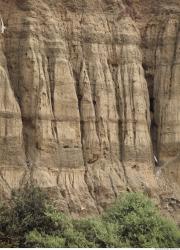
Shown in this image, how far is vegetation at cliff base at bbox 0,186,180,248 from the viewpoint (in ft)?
127

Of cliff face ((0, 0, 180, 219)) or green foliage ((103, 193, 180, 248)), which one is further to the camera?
cliff face ((0, 0, 180, 219))

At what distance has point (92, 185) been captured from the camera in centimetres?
4697

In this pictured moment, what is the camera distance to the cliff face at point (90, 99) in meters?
45.9

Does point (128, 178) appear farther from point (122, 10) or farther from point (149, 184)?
point (122, 10)

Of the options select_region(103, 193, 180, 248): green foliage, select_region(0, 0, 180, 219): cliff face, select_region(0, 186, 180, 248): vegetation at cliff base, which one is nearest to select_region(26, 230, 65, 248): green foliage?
select_region(0, 186, 180, 248): vegetation at cliff base

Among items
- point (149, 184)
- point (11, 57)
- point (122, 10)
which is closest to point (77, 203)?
point (149, 184)

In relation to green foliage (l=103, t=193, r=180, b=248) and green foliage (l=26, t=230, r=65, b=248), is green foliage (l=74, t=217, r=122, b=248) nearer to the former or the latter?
green foliage (l=103, t=193, r=180, b=248)

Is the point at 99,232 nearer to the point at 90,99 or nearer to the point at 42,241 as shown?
the point at 42,241

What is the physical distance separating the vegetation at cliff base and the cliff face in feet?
11.7

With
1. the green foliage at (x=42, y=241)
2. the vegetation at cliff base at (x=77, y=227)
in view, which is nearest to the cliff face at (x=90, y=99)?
the vegetation at cliff base at (x=77, y=227)

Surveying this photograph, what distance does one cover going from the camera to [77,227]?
4138cm

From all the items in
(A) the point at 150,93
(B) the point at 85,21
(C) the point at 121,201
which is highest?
(B) the point at 85,21

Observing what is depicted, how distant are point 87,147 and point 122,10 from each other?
8860 mm

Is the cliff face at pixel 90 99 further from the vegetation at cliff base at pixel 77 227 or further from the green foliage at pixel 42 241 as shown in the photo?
the green foliage at pixel 42 241
